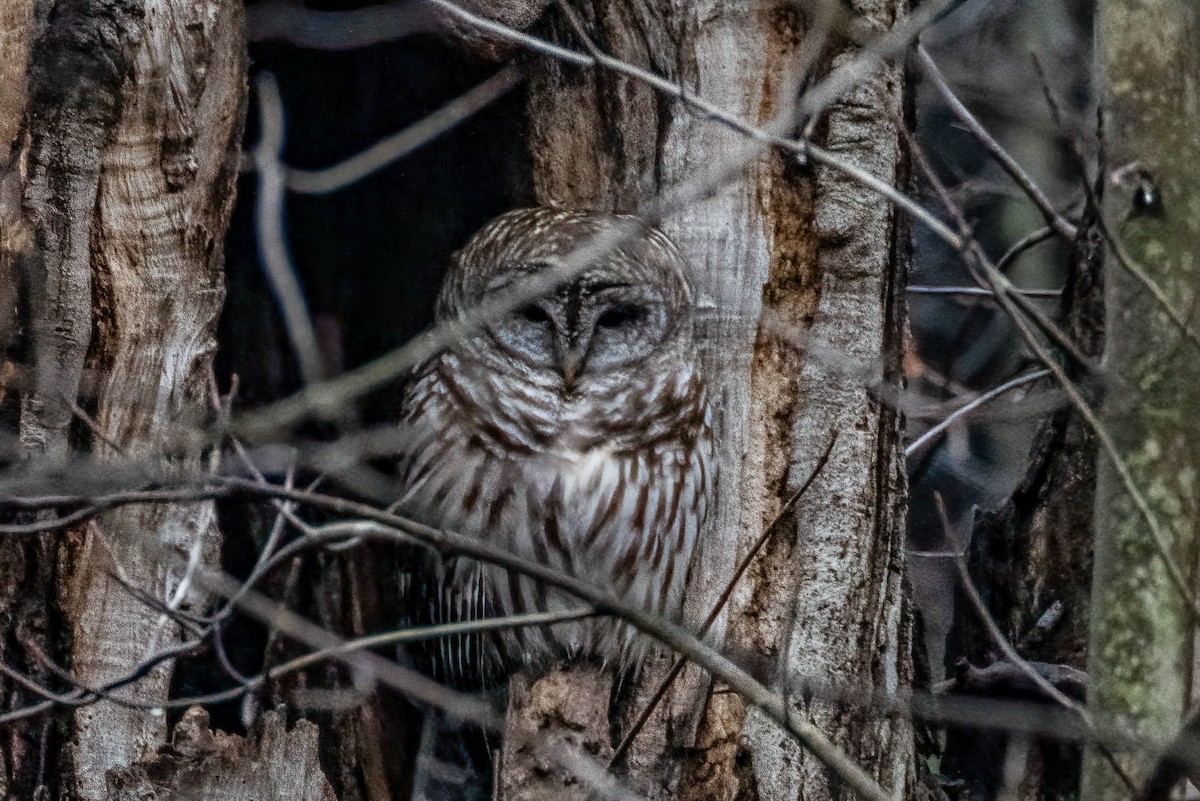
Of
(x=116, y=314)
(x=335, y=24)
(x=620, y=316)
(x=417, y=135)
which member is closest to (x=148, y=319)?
(x=116, y=314)

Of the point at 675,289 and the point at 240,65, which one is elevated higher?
the point at 240,65

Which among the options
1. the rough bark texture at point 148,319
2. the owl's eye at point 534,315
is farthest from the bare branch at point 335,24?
the owl's eye at point 534,315

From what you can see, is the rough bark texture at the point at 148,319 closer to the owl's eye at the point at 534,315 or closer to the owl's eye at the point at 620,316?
the owl's eye at the point at 534,315

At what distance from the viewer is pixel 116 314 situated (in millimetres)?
3623

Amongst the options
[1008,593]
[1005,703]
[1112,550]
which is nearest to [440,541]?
[1112,550]

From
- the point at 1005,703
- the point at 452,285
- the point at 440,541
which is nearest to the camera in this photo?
the point at 440,541

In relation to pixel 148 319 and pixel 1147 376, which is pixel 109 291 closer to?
pixel 148 319

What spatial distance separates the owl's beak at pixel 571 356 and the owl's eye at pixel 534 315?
3.5 inches

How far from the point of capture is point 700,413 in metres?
4.01

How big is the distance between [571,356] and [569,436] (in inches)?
8.8

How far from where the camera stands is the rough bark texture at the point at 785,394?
11.4ft

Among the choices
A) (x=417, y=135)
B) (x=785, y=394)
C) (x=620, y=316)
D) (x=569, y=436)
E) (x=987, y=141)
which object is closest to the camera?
(x=987, y=141)

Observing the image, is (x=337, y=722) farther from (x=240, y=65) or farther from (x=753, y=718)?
(x=240, y=65)

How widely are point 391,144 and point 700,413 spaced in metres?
1.15
